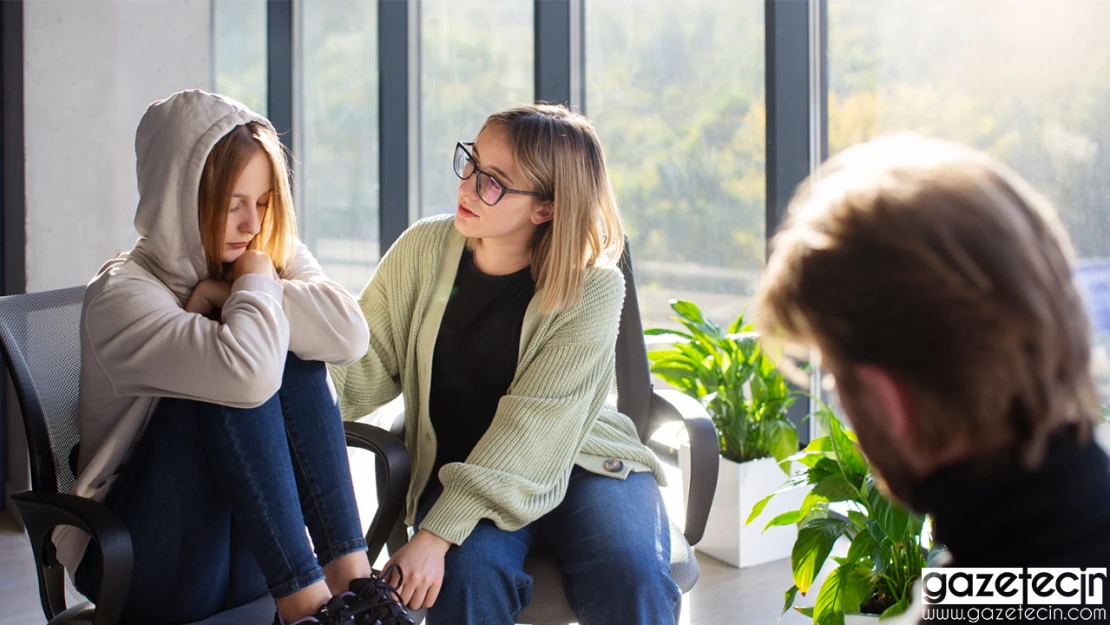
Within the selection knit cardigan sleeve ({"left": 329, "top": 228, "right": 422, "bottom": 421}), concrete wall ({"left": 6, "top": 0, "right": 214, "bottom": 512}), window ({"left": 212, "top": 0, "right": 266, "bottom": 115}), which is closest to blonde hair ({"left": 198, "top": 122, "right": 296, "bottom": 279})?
knit cardigan sleeve ({"left": 329, "top": 228, "right": 422, "bottom": 421})

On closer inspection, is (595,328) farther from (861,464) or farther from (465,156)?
(861,464)

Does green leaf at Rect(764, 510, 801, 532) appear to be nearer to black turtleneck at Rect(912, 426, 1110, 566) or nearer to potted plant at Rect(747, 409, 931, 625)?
potted plant at Rect(747, 409, 931, 625)

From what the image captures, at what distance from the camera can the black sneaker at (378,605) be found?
1554 millimetres

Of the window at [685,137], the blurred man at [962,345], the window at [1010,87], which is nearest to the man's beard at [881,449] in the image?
the blurred man at [962,345]

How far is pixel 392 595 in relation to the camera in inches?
63.2

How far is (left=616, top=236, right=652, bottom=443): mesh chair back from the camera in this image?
2078 millimetres

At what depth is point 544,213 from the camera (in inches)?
79.0

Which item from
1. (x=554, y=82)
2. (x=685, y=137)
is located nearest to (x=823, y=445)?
(x=685, y=137)

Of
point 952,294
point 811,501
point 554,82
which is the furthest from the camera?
point 554,82

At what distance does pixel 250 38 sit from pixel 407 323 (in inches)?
142

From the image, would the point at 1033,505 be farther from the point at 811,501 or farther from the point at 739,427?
the point at 739,427

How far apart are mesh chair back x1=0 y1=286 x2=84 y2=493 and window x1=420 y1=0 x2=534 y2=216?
2681 millimetres

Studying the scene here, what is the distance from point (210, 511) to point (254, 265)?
→ 0.44m

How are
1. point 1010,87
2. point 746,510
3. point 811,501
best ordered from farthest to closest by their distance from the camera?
point 746,510 < point 1010,87 < point 811,501
